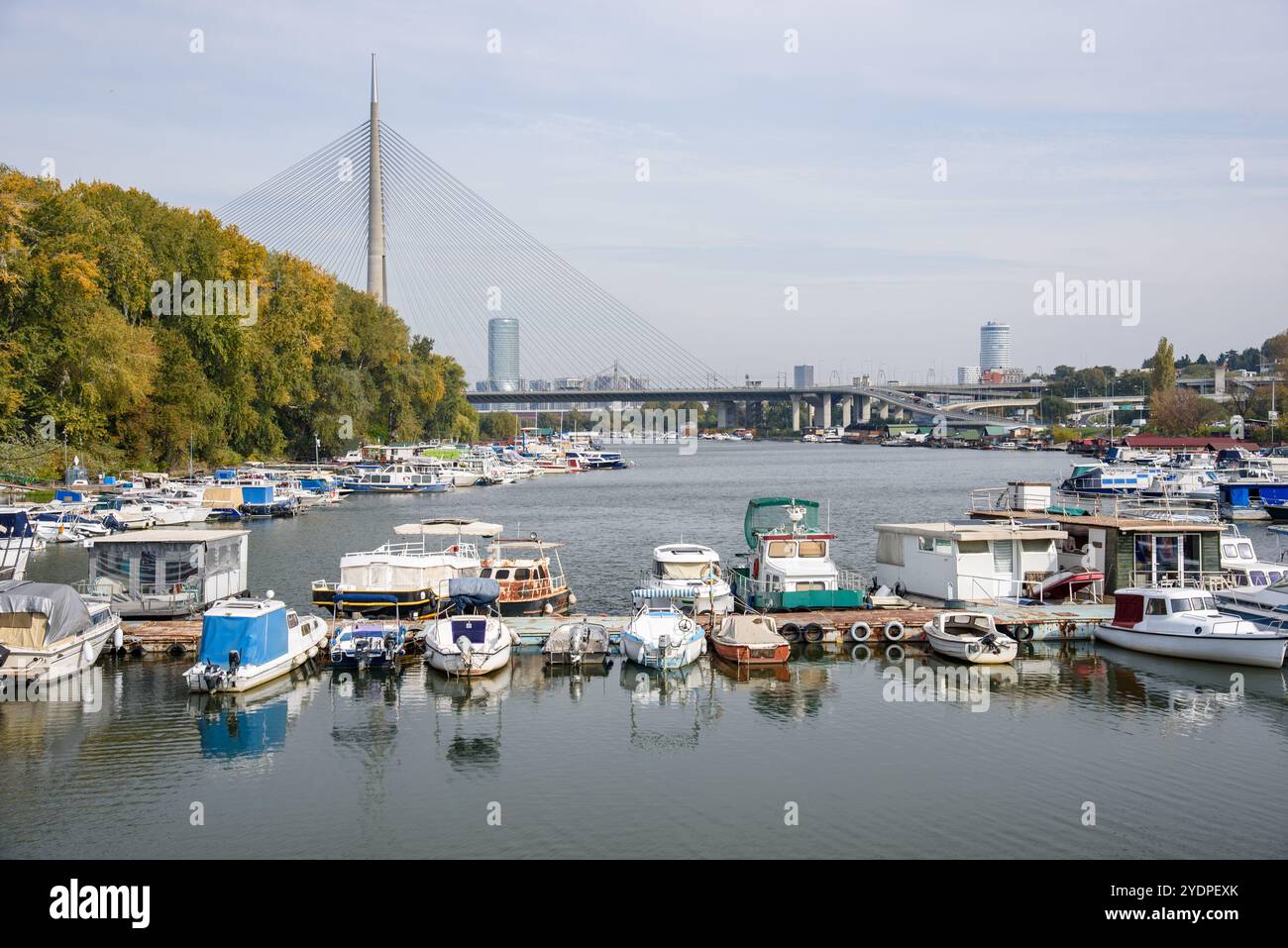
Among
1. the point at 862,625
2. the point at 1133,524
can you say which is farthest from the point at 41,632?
the point at 1133,524

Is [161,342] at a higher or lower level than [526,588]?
higher

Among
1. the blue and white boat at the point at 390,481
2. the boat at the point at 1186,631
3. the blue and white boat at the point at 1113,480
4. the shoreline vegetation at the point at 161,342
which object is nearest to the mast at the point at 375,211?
the shoreline vegetation at the point at 161,342

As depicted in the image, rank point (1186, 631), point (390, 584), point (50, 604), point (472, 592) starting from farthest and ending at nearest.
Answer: point (390, 584) → point (472, 592) → point (1186, 631) → point (50, 604)

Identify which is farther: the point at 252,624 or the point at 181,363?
the point at 181,363

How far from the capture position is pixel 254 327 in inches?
3098

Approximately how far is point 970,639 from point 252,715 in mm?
15841

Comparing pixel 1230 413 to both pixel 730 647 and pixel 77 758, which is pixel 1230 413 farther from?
pixel 77 758

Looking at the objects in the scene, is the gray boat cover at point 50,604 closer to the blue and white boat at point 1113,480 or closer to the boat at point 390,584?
the boat at point 390,584

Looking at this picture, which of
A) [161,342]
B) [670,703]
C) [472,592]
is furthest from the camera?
[161,342]

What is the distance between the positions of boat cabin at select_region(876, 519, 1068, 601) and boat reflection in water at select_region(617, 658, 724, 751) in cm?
832

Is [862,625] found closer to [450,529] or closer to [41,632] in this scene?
[450,529]

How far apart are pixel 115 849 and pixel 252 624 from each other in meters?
8.12

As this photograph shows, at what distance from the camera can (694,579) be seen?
31.0m
